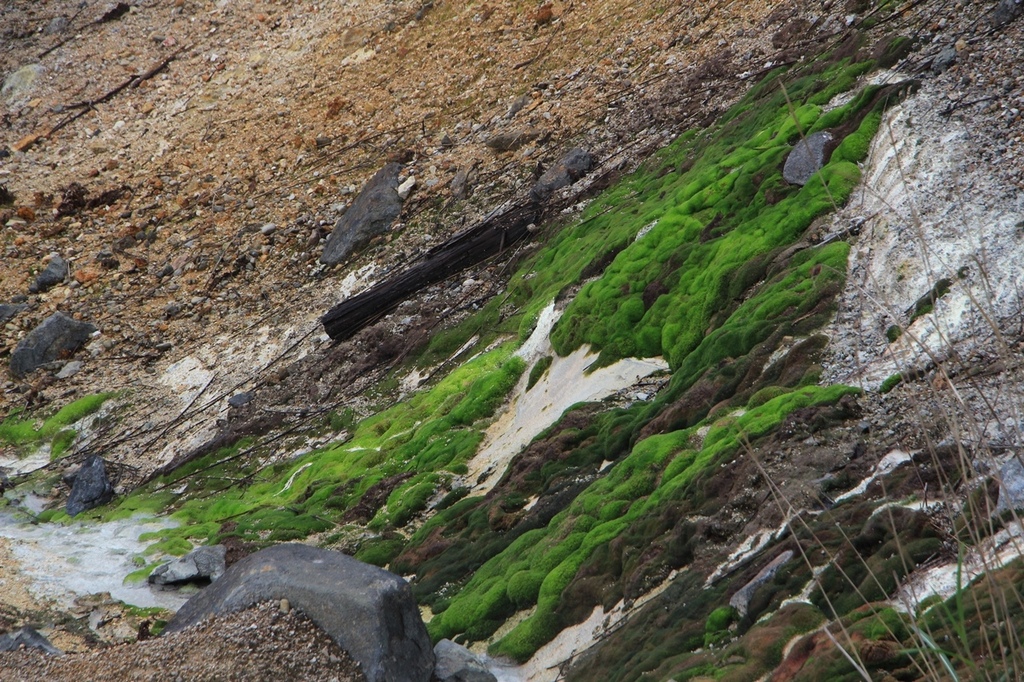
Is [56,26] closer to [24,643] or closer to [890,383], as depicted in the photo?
[24,643]

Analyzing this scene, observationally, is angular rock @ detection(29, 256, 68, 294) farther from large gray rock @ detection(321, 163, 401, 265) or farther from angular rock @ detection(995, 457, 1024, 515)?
angular rock @ detection(995, 457, 1024, 515)

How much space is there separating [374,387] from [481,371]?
9.09 feet

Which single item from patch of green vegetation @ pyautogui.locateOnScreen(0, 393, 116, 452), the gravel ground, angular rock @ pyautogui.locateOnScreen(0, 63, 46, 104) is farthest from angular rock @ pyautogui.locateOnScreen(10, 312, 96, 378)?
the gravel ground

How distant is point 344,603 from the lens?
852cm

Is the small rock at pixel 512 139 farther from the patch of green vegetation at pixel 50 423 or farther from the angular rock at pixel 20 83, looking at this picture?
the angular rock at pixel 20 83

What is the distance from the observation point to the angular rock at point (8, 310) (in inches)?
943

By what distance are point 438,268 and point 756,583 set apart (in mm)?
13764

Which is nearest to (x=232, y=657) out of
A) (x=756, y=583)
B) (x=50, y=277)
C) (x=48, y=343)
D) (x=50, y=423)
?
(x=756, y=583)

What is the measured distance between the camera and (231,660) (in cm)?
816

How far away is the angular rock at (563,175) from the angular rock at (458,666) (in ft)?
40.6

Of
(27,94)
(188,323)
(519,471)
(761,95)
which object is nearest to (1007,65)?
(761,95)

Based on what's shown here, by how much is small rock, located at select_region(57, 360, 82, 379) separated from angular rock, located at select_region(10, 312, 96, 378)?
41 centimetres

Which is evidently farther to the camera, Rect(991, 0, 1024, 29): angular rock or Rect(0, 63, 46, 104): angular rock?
Rect(0, 63, 46, 104): angular rock

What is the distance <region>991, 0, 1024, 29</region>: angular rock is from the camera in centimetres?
1185
